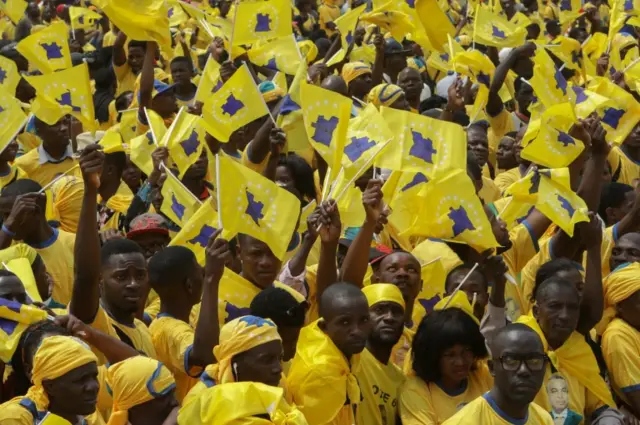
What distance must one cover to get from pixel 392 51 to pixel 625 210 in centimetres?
446

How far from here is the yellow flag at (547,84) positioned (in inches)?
316

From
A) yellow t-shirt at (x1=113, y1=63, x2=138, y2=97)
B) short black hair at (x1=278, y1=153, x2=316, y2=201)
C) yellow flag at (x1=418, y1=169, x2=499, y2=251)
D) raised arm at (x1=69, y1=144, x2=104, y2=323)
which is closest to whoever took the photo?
raised arm at (x1=69, y1=144, x2=104, y2=323)

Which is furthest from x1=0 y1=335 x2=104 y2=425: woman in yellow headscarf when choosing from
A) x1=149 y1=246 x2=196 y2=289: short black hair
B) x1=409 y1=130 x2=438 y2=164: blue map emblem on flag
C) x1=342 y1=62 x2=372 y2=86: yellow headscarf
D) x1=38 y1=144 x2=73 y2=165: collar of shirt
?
x1=342 y1=62 x2=372 y2=86: yellow headscarf

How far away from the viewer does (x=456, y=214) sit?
646cm

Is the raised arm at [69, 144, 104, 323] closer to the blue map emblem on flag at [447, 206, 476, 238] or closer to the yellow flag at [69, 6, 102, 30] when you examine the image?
the blue map emblem on flag at [447, 206, 476, 238]

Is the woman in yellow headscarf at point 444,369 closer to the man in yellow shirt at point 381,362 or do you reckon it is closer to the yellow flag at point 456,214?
the man in yellow shirt at point 381,362

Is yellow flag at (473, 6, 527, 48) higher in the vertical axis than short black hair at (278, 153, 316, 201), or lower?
lower

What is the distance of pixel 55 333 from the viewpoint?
526 centimetres

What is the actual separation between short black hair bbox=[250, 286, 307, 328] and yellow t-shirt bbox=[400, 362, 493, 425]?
60 centimetres

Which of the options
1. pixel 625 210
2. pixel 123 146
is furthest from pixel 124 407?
pixel 625 210

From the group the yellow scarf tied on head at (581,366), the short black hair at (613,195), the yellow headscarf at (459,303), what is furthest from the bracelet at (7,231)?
the short black hair at (613,195)

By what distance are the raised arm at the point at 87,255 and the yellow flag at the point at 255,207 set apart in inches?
24.8

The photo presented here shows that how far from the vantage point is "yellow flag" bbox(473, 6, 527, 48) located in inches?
435

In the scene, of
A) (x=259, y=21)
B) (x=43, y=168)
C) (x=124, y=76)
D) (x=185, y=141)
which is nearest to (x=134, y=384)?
(x=185, y=141)
